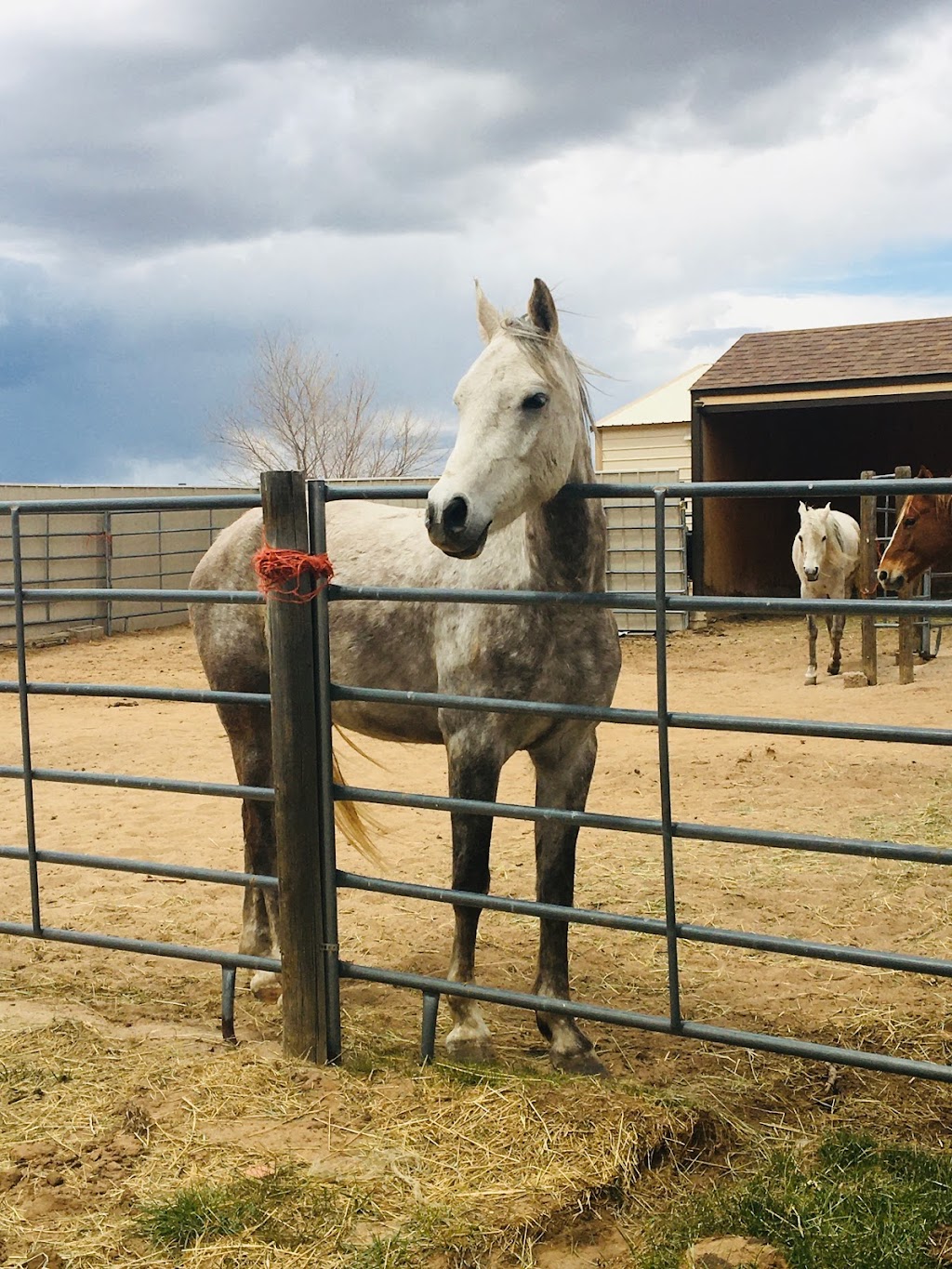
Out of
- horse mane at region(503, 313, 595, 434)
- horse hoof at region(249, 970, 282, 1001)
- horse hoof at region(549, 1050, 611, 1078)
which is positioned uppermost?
horse mane at region(503, 313, 595, 434)

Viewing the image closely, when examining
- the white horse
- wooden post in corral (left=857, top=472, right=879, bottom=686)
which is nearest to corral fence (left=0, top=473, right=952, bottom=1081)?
wooden post in corral (left=857, top=472, right=879, bottom=686)

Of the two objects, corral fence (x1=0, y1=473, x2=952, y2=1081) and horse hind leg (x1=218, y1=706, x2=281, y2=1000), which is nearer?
corral fence (x1=0, y1=473, x2=952, y2=1081)

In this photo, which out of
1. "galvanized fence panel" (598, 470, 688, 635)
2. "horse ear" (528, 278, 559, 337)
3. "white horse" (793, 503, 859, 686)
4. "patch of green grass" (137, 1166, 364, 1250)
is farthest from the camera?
"galvanized fence panel" (598, 470, 688, 635)

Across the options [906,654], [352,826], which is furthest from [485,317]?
[906,654]

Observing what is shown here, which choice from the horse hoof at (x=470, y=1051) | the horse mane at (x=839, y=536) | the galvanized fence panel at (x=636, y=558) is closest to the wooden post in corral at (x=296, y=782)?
the horse hoof at (x=470, y=1051)

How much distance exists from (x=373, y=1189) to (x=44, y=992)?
6.17 feet

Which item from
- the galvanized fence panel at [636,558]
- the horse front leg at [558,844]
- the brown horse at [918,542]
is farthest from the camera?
the galvanized fence panel at [636,558]

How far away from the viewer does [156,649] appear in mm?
15148

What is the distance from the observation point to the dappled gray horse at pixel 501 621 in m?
2.93

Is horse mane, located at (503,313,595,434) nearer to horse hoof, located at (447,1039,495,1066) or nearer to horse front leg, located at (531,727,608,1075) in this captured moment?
horse front leg, located at (531,727,608,1075)

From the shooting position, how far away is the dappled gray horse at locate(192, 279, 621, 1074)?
2928 millimetres

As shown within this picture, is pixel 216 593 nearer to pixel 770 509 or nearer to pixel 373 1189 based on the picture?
pixel 373 1189

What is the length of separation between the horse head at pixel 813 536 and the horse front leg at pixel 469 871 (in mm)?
8589

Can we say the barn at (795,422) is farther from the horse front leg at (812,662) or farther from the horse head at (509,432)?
the horse head at (509,432)
